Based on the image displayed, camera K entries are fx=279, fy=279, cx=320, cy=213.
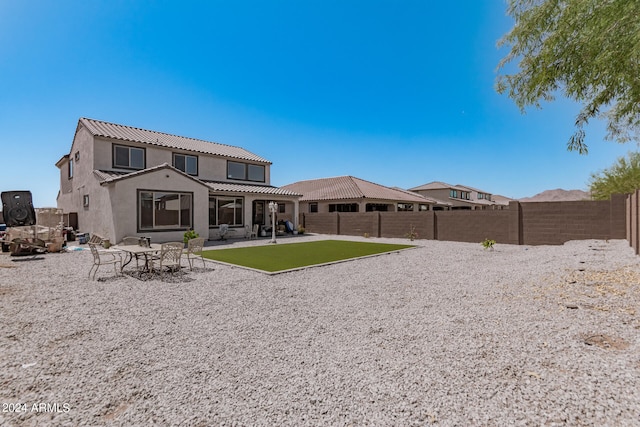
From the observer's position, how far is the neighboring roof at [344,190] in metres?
27.6

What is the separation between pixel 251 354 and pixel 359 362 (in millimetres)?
1411

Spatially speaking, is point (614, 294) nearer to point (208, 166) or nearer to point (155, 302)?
point (155, 302)

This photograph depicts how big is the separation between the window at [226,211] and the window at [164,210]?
88.8 inches

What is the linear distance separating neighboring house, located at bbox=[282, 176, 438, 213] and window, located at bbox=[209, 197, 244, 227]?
290 inches

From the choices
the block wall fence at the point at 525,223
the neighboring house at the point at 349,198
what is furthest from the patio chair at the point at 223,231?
the block wall fence at the point at 525,223

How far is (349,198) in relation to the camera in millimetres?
26719

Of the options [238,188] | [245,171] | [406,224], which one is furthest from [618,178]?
[245,171]

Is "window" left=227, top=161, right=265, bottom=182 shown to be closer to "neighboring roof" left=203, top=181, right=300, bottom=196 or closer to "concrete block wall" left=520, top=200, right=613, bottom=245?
"neighboring roof" left=203, top=181, right=300, bottom=196

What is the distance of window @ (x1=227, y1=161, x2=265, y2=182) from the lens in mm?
21734

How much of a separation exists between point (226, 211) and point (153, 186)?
5.22 meters

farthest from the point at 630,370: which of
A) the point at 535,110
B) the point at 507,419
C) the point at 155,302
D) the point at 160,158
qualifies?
the point at 160,158

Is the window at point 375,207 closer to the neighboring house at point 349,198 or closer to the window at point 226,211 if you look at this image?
the neighboring house at point 349,198

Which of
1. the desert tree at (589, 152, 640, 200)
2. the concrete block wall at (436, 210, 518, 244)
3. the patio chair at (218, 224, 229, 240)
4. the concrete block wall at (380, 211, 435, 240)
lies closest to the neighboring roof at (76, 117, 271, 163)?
the patio chair at (218, 224, 229, 240)

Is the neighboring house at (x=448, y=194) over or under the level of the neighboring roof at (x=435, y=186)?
under
